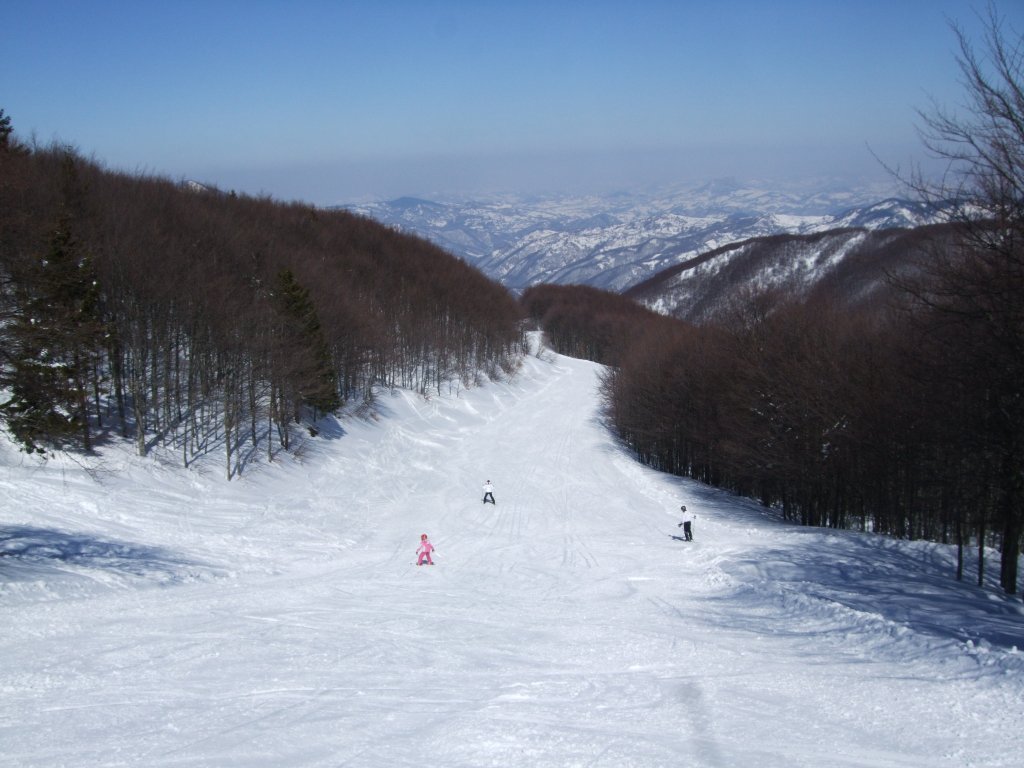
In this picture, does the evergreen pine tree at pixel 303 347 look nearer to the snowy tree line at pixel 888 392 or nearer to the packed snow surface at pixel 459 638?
the packed snow surface at pixel 459 638

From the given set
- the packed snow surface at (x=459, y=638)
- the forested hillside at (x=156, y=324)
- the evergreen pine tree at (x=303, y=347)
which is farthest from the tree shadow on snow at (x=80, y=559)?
the evergreen pine tree at (x=303, y=347)

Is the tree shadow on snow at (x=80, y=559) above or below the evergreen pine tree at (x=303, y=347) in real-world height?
below

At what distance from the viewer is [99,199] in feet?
113

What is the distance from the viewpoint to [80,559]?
631 inches

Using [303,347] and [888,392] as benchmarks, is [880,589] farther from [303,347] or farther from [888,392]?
[303,347]

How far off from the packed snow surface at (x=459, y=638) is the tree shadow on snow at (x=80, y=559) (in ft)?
0.31

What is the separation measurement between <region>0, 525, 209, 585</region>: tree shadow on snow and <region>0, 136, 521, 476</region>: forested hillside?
2563 millimetres

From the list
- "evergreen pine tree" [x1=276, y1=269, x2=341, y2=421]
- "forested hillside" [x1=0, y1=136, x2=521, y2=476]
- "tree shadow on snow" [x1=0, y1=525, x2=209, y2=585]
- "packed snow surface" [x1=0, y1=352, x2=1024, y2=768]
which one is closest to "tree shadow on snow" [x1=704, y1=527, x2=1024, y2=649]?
"packed snow surface" [x1=0, y1=352, x2=1024, y2=768]

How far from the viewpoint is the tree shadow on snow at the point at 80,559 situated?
1445 centimetres

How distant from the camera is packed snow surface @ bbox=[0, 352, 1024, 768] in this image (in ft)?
24.1

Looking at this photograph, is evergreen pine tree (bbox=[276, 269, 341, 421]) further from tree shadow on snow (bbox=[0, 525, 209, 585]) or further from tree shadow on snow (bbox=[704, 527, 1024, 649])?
tree shadow on snow (bbox=[704, 527, 1024, 649])

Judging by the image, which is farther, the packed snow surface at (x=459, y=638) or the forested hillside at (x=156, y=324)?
the forested hillside at (x=156, y=324)

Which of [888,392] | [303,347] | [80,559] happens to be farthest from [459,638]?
[303,347]

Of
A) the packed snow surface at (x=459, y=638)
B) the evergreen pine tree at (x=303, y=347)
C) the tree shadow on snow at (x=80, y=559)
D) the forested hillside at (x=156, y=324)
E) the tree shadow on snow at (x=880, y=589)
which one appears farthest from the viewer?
the evergreen pine tree at (x=303, y=347)
